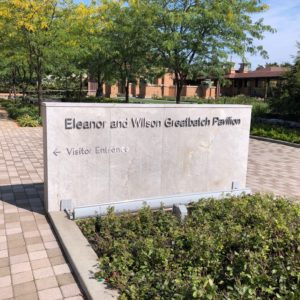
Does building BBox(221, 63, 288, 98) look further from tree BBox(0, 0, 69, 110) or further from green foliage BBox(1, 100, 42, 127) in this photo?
tree BBox(0, 0, 69, 110)

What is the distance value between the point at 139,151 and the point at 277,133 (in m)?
10.8

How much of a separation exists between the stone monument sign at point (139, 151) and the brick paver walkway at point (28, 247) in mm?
471

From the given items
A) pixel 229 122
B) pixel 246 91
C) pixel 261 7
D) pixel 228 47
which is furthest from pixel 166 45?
pixel 246 91

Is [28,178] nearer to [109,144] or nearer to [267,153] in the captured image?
[109,144]

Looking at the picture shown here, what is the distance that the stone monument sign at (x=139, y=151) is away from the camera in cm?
489

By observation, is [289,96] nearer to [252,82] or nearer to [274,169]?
[274,169]

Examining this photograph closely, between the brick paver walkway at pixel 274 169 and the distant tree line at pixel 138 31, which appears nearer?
the brick paver walkway at pixel 274 169

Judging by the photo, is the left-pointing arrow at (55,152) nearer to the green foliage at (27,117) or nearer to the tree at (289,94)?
the green foliage at (27,117)

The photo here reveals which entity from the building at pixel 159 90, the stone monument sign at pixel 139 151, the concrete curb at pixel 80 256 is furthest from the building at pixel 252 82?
the concrete curb at pixel 80 256

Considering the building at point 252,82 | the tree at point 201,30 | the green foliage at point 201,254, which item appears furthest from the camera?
the building at point 252,82

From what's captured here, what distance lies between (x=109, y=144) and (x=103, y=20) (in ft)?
47.4

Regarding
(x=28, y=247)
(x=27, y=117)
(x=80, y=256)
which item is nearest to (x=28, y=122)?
(x=27, y=117)

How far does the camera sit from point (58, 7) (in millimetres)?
15547

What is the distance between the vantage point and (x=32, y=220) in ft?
15.7
